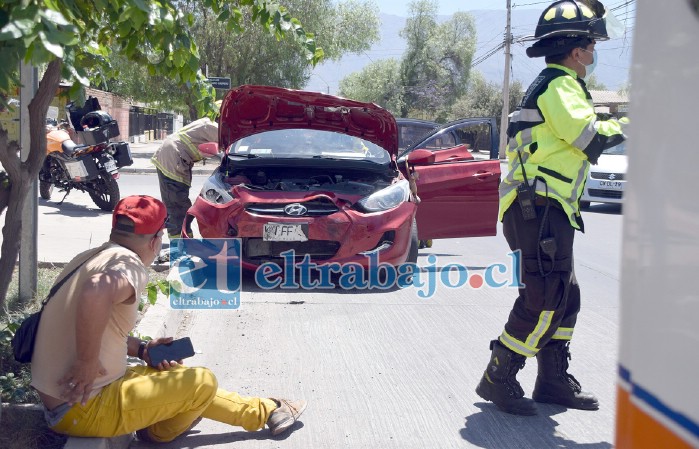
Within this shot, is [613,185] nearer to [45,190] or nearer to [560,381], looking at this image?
[45,190]

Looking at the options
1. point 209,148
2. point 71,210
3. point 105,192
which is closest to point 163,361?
point 209,148

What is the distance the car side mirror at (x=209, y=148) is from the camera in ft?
27.5

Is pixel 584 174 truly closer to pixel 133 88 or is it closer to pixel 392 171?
pixel 392 171

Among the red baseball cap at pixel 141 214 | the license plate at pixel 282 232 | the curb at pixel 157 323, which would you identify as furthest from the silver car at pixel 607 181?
the red baseball cap at pixel 141 214

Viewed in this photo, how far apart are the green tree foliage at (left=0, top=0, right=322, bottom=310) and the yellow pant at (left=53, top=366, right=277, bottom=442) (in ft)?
3.26

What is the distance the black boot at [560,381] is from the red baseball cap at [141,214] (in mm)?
2288

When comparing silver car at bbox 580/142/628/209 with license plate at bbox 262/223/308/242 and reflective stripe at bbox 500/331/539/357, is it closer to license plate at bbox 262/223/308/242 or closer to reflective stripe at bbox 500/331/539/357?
license plate at bbox 262/223/308/242

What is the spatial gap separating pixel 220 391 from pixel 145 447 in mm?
461

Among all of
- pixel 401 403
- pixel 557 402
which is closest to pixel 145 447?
pixel 401 403

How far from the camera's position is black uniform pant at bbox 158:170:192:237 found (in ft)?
29.4

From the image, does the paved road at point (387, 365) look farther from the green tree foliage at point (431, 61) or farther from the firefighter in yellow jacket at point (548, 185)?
the green tree foliage at point (431, 61)

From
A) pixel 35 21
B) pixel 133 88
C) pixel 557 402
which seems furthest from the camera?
pixel 133 88

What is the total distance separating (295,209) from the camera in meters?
7.55

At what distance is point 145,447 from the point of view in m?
4.26
